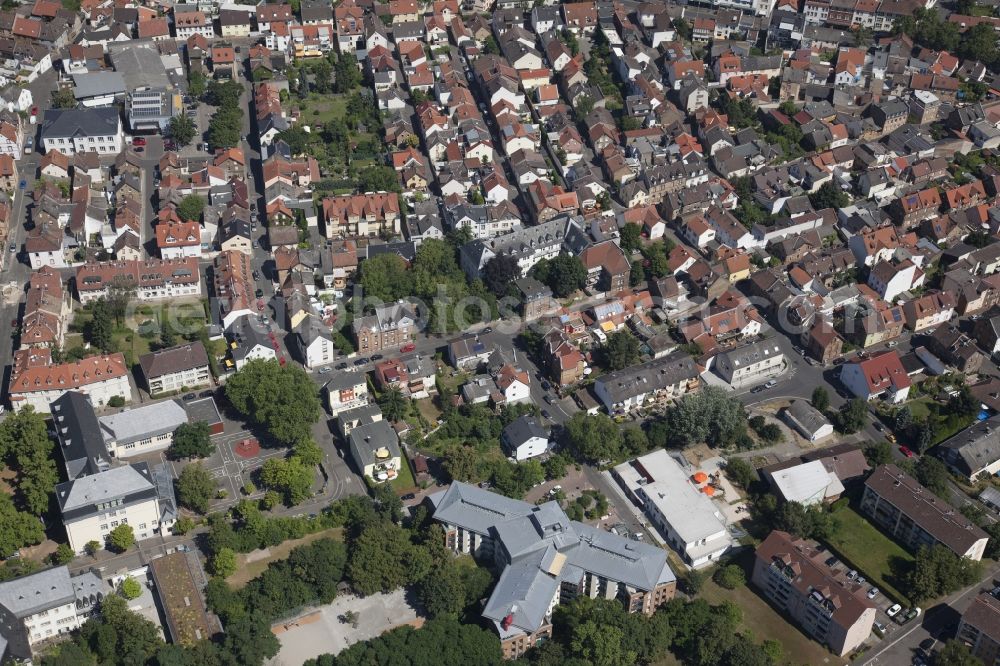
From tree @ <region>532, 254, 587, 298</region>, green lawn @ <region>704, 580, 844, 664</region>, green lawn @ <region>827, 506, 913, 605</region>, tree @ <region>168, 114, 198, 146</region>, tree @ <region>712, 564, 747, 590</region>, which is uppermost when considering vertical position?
tree @ <region>168, 114, 198, 146</region>

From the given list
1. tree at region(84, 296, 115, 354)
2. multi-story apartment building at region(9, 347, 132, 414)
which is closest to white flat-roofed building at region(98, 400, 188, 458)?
multi-story apartment building at region(9, 347, 132, 414)

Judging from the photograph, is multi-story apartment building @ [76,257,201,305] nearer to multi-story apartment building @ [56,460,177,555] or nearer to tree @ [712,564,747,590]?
multi-story apartment building @ [56,460,177,555]

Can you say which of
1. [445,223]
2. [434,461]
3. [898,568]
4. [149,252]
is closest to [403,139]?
[445,223]

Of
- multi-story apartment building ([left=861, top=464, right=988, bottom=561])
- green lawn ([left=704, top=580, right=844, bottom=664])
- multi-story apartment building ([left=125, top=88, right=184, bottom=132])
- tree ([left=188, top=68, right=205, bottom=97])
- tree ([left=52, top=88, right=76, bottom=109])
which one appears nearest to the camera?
green lawn ([left=704, top=580, right=844, bottom=664])

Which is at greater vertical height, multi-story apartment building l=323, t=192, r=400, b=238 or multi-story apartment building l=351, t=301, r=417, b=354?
multi-story apartment building l=323, t=192, r=400, b=238

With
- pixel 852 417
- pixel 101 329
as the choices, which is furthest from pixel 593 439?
pixel 101 329

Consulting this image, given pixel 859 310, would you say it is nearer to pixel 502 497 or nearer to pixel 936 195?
pixel 936 195
